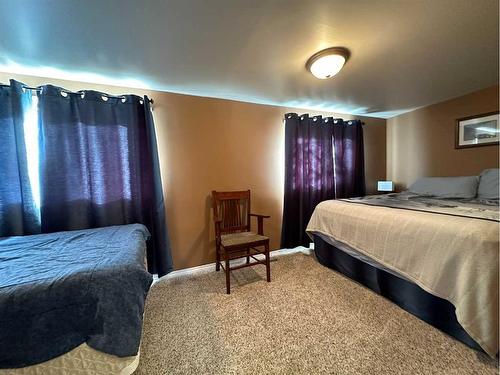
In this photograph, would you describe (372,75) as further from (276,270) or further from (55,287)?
(55,287)

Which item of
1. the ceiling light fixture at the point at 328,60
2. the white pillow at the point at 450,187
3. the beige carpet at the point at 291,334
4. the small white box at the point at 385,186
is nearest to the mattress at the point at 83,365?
the beige carpet at the point at 291,334

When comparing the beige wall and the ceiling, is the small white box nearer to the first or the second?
the beige wall

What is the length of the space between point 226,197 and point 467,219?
82.2 inches

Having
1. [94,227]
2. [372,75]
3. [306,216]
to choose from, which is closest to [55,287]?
[94,227]

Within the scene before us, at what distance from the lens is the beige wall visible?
2590 millimetres

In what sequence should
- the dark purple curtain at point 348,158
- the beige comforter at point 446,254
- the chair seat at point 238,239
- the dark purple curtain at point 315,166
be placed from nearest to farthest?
the beige comforter at point 446,254 < the chair seat at point 238,239 < the dark purple curtain at point 315,166 < the dark purple curtain at point 348,158

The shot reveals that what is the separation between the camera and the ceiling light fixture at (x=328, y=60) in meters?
1.67

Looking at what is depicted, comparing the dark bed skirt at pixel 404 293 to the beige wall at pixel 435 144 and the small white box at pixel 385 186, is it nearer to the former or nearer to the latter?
the small white box at pixel 385 186

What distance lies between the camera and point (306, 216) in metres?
3.08

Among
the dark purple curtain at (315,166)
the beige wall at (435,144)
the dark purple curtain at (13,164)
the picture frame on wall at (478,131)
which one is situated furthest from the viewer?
the dark purple curtain at (315,166)

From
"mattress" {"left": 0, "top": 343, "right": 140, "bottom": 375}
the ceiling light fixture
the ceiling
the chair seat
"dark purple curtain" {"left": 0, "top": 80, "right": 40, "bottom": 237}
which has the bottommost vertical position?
"mattress" {"left": 0, "top": 343, "right": 140, "bottom": 375}

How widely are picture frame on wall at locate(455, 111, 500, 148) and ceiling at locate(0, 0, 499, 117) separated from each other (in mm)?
419

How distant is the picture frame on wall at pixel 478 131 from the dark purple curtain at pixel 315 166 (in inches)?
46.7

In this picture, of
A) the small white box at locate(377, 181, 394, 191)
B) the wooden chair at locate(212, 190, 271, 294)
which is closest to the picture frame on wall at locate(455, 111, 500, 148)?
the small white box at locate(377, 181, 394, 191)
